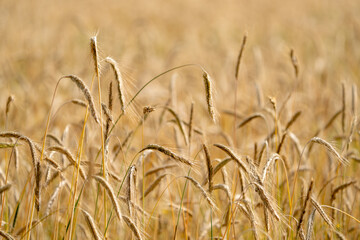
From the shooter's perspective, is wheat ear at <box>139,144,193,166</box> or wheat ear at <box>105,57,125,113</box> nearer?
wheat ear at <box>139,144,193,166</box>

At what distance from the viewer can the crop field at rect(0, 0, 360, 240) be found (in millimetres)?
2113

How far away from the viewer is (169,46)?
434 inches

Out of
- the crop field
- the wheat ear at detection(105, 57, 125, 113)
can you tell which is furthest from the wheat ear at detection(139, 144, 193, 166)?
the wheat ear at detection(105, 57, 125, 113)

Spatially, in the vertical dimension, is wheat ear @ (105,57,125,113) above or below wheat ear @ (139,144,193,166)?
above

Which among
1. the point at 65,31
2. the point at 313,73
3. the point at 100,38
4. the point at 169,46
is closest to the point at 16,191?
the point at 100,38

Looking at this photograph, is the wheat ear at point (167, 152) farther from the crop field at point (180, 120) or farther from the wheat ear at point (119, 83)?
the wheat ear at point (119, 83)

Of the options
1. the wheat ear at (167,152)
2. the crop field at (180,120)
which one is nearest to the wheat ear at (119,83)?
the crop field at (180,120)

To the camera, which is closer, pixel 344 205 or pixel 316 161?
pixel 344 205

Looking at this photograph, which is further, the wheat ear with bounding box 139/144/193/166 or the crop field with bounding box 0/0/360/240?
the crop field with bounding box 0/0/360/240

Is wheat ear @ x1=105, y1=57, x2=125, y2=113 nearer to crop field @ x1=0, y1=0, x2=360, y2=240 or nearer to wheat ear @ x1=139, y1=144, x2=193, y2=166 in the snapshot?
crop field @ x1=0, y1=0, x2=360, y2=240

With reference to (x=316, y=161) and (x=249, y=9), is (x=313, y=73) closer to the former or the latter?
(x=316, y=161)

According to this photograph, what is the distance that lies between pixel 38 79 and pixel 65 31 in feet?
19.2

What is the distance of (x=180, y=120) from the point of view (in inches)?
110

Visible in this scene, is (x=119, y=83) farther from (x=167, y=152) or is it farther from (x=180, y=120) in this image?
(x=180, y=120)
